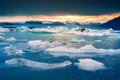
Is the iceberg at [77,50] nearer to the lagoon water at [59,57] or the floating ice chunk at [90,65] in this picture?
the lagoon water at [59,57]

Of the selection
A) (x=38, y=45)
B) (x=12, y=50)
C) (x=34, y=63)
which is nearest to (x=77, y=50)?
(x=38, y=45)

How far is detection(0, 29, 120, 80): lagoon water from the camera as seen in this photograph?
516cm

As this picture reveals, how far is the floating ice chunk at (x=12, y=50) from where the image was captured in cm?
617

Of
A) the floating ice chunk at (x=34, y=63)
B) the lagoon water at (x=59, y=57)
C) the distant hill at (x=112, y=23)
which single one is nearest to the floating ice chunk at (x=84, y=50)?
the lagoon water at (x=59, y=57)

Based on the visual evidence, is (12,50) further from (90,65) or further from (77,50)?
(90,65)

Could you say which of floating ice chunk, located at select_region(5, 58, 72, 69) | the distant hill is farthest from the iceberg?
the distant hill

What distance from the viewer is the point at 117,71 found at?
5375 millimetres

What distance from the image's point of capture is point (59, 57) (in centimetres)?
611

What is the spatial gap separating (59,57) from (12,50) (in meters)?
0.91

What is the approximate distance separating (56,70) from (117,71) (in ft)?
3.23

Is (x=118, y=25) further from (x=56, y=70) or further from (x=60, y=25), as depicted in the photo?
(x=56, y=70)

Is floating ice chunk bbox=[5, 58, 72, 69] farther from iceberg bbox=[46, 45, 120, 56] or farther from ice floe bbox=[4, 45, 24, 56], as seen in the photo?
iceberg bbox=[46, 45, 120, 56]

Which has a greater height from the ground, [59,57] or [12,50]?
[12,50]

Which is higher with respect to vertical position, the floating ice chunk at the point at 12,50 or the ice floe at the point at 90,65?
the floating ice chunk at the point at 12,50
